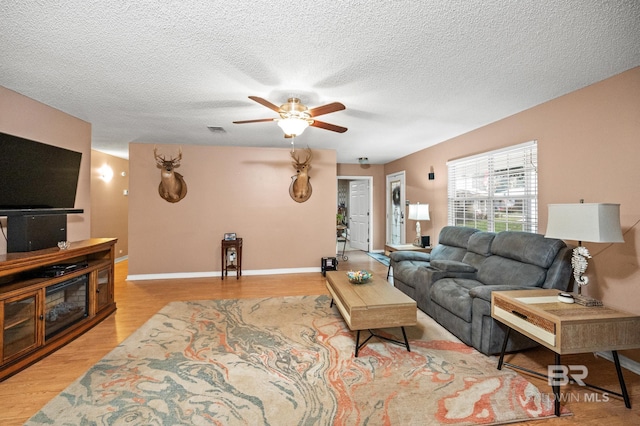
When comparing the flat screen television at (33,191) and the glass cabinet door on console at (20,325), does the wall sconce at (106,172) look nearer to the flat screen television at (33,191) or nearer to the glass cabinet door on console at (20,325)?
the flat screen television at (33,191)

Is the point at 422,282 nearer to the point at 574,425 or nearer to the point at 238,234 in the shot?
the point at 574,425

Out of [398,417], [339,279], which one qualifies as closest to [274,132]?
[339,279]

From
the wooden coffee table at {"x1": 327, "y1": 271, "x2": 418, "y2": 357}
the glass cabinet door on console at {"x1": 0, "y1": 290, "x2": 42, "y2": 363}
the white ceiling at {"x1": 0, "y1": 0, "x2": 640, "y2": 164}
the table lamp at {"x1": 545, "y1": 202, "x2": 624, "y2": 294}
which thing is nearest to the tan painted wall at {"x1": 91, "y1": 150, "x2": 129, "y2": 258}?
the white ceiling at {"x1": 0, "y1": 0, "x2": 640, "y2": 164}

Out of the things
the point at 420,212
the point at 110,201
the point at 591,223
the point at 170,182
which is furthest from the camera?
the point at 110,201

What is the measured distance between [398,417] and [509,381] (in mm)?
1021

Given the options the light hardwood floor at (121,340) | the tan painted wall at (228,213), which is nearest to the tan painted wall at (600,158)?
the light hardwood floor at (121,340)

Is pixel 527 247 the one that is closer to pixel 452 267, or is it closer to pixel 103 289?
pixel 452 267

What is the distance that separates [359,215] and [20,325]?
7023mm

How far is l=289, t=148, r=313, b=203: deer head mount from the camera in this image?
200 inches

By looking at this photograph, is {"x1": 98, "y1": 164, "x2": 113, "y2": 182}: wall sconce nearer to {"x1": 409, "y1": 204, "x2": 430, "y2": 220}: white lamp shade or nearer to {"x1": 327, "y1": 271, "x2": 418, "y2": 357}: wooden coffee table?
{"x1": 327, "y1": 271, "x2": 418, "y2": 357}: wooden coffee table

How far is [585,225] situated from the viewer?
2051mm

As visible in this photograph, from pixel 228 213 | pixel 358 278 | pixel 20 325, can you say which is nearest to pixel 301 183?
pixel 228 213

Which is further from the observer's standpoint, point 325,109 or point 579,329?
point 325,109

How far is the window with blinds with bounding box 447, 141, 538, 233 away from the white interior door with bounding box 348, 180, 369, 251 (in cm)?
317
